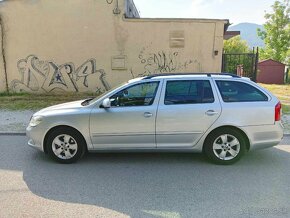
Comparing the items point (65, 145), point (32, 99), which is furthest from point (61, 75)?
point (65, 145)

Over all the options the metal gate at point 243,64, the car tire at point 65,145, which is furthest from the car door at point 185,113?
the metal gate at point 243,64

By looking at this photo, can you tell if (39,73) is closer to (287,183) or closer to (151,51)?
(151,51)

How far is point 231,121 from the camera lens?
4.75 m

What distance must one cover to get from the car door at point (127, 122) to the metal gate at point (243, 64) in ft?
29.4

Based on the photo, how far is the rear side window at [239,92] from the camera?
4863mm

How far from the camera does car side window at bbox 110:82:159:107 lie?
4895 mm

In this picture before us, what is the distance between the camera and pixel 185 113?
15.6 feet

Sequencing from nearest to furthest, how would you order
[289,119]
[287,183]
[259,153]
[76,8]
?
[287,183] < [259,153] < [289,119] < [76,8]

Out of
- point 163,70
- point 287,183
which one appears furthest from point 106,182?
point 163,70

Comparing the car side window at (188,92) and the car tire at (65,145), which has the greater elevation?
the car side window at (188,92)

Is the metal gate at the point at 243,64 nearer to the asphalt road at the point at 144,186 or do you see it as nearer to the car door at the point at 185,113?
the asphalt road at the point at 144,186

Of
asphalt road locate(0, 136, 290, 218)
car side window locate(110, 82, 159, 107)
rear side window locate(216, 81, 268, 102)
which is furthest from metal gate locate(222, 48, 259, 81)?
car side window locate(110, 82, 159, 107)

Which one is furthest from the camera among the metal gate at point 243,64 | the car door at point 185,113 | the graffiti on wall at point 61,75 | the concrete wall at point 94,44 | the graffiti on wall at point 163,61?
the metal gate at point 243,64

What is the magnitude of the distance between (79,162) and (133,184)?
1313 mm
